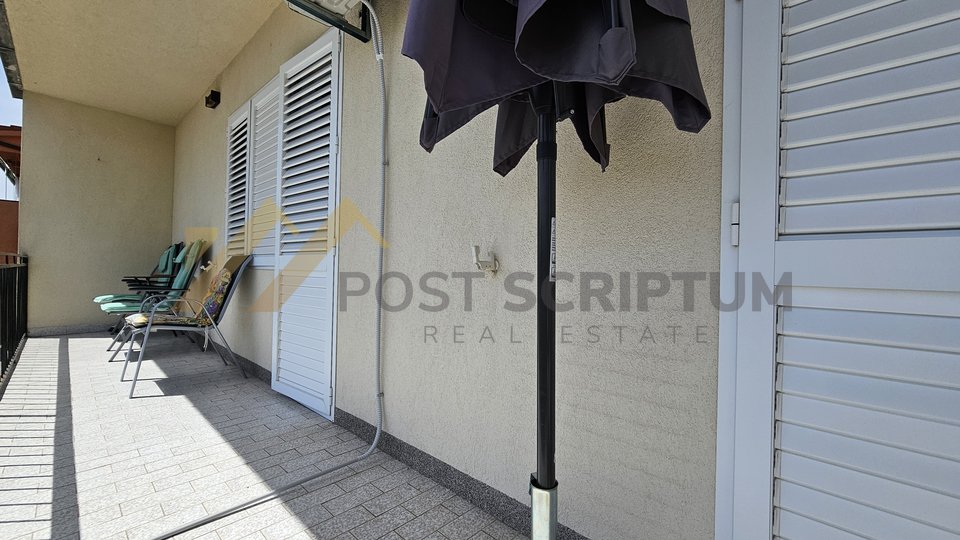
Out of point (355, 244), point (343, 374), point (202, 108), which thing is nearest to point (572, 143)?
point (355, 244)

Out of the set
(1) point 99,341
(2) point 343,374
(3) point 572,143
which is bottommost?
(1) point 99,341

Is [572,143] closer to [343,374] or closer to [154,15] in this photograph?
[343,374]

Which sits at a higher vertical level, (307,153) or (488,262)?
(307,153)

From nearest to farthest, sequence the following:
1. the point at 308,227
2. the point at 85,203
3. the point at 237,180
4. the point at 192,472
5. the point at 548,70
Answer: the point at 548,70, the point at 192,472, the point at 308,227, the point at 237,180, the point at 85,203

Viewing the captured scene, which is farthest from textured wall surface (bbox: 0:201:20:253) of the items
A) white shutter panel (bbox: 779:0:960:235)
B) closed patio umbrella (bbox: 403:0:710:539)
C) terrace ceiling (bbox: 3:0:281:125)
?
white shutter panel (bbox: 779:0:960:235)

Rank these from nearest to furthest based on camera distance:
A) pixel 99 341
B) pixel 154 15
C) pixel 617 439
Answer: pixel 617 439 → pixel 154 15 → pixel 99 341

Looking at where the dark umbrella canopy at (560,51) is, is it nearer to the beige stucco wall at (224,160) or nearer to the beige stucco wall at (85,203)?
the beige stucco wall at (224,160)

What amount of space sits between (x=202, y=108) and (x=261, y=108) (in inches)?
102

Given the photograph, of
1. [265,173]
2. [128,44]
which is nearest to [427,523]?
[265,173]

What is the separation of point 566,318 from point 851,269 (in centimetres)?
78

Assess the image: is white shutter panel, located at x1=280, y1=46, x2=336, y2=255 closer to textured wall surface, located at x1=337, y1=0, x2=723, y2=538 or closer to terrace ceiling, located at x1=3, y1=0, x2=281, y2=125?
textured wall surface, located at x1=337, y1=0, x2=723, y2=538

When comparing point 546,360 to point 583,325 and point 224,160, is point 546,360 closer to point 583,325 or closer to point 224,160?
point 583,325

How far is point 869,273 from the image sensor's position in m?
0.89

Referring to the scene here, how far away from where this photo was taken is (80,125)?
5.72 meters
